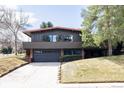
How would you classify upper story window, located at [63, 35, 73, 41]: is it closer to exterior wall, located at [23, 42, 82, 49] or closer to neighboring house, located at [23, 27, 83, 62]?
neighboring house, located at [23, 27, 83, 62]

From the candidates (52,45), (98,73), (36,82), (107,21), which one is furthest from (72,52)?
(36,82)

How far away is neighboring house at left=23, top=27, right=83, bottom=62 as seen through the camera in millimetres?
24156

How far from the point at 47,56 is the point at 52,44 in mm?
1410

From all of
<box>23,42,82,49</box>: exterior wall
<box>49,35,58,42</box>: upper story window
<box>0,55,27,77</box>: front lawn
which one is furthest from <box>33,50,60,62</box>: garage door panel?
<box>0,55,27,77</box>: front lawn

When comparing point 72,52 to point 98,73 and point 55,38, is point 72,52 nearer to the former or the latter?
point 55,38

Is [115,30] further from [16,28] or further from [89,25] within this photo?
[16,28]

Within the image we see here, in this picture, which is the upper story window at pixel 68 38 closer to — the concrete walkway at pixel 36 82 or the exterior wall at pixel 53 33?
the exterior wall at pixel 53 33

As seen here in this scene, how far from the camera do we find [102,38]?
1966 centimetres

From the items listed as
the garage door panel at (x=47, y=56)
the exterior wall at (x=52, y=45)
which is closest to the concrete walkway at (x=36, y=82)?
the exterior wall at (x=52, y=45)

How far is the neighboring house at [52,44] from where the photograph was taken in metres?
24.2

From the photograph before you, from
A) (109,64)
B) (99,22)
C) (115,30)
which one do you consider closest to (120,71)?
(109,64)

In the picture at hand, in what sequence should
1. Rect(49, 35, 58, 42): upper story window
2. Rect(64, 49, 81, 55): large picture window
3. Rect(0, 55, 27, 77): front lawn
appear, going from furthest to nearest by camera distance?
Rect(64, 49, 81, 55): large picture window < Rect(49, 35, 58, 42): upper story window < Rect(0, 55, 27, 77): front lawn

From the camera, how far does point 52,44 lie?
24.2 metres

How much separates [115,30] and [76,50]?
6853 mm
